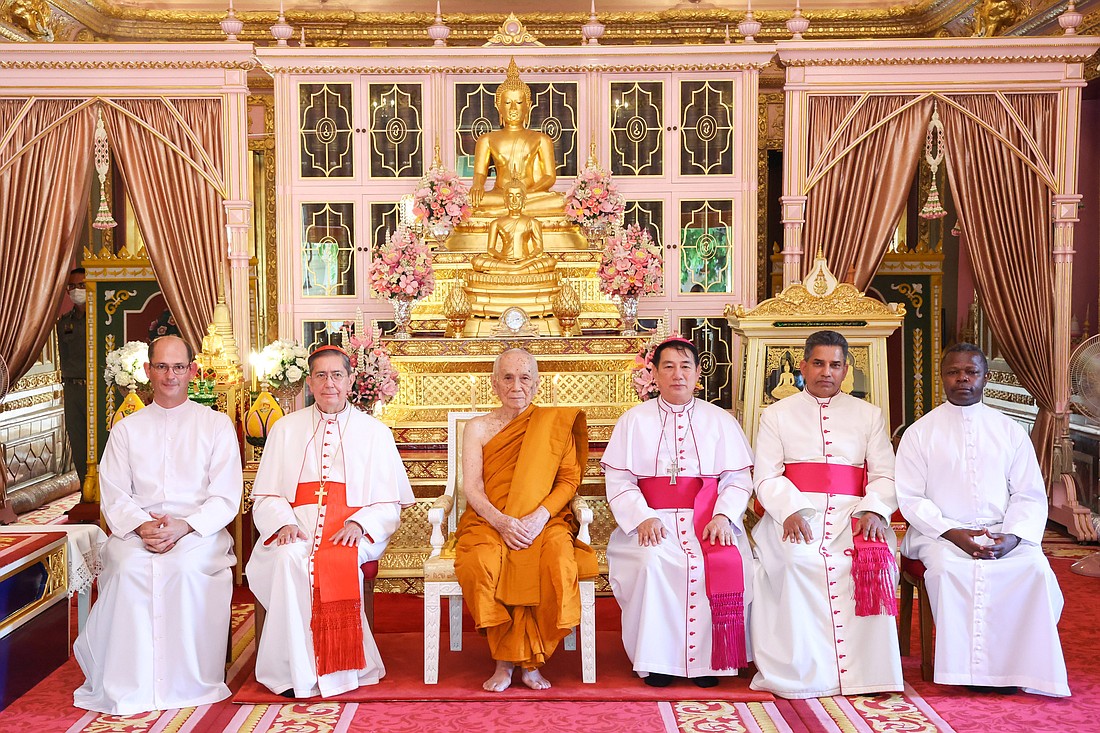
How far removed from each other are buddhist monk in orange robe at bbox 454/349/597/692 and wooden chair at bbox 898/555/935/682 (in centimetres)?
139

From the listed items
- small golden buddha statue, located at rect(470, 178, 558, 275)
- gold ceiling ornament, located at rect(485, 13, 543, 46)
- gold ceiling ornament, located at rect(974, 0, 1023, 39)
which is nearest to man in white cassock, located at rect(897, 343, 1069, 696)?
small golden buddha statue, located at rect(470, 178, 558, 275)

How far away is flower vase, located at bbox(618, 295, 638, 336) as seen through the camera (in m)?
7.60

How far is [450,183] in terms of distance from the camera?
7.94m

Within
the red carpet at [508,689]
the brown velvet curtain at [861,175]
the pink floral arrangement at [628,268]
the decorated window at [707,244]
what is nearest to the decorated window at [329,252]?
the pink floral arrangement at [628,268]

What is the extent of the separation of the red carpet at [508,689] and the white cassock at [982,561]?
2.82 ft

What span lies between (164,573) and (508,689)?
1469 mm

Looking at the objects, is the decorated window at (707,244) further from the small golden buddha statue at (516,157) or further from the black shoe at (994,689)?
the black shoe at (994,689)

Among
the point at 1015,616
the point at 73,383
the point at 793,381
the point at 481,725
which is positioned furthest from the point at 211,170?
the point at 1015,616

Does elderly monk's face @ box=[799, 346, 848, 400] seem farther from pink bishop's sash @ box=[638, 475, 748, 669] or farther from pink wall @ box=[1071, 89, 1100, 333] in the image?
pink wall @ box=[1071, 89, 1100, 333]

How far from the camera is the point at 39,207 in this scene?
26.5 feet

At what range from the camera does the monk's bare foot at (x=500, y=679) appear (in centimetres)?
430

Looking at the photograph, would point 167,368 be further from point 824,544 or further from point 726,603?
point 824,544

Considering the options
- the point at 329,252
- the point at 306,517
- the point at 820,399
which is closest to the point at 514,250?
the point at 329,252

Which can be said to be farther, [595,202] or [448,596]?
[595,202]
